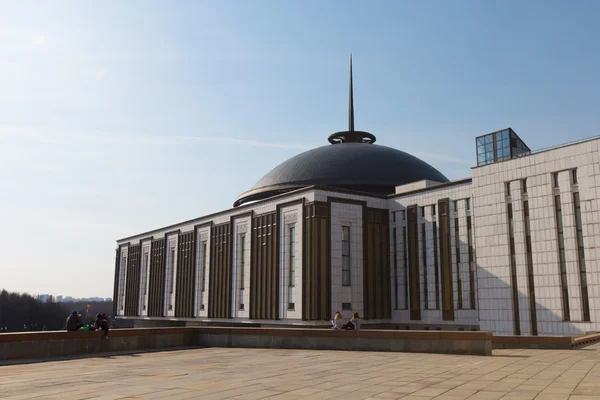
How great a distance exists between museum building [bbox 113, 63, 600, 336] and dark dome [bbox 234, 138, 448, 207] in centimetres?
17

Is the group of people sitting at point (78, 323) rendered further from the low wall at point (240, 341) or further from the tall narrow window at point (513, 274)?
the tall narrow window at point (513, 274)

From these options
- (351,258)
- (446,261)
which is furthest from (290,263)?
(446,261)

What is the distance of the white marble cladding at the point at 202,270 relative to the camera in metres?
58.3

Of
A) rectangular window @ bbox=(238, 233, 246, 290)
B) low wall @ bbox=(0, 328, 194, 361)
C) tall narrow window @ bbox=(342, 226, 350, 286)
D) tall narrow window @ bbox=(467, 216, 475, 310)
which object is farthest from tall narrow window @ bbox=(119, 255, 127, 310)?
tall narrow window @ bbox=(467, 216, 475, 310)

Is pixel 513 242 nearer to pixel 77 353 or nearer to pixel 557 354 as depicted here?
pixel 557 354

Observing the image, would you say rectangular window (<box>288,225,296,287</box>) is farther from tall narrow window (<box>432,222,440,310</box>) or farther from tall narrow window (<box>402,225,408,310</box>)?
tall narrow window (<box>432,222,440,310</box>)

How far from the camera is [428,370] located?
1540 cm

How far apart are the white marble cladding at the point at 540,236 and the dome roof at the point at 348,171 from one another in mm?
16951

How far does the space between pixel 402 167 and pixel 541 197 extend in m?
23.9

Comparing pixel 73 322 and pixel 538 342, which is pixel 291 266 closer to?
pixel 73 322

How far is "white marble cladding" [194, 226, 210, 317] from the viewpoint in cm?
5834

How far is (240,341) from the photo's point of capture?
27.7m

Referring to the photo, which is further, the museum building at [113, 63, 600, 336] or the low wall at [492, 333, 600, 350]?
the museum building at [113, 63, 600, 336]

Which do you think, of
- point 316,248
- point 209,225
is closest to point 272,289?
point 316,248
